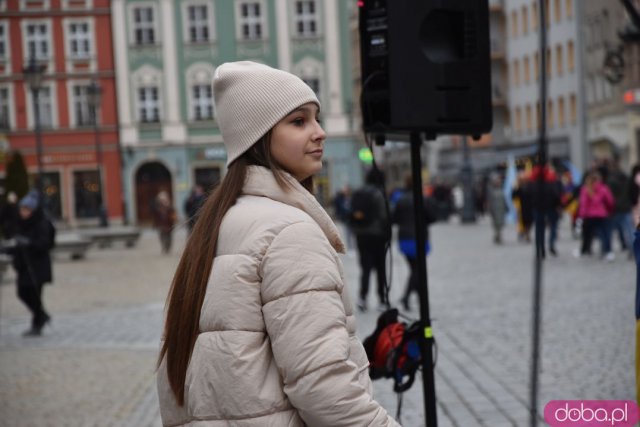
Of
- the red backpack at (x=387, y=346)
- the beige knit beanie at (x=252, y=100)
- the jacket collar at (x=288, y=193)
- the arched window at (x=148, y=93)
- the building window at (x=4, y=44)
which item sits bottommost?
the red backpack at (x=387, y=346)

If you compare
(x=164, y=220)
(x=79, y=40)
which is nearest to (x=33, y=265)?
(x=164, y=220)

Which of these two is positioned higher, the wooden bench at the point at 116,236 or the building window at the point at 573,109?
the building window at the point at 573,109

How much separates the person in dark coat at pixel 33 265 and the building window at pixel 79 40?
2249 cm

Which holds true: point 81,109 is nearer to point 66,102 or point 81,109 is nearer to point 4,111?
point 66,102

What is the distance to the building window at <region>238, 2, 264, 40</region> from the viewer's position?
160 feet

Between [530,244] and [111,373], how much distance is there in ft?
58.1

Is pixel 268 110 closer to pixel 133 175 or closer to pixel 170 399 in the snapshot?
pixel 170 399

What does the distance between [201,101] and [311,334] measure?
4896 centimetres

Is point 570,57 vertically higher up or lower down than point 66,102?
higher up

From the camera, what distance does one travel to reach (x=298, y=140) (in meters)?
3.13

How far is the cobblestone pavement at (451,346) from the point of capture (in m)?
7.88

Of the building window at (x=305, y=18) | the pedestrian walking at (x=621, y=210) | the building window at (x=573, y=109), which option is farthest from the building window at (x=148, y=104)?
the pedestrian walking at (x=621, y=210)

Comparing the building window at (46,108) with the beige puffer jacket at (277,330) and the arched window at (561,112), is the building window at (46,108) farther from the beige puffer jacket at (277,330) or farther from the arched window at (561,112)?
the beige puffer jacket at (277,330)

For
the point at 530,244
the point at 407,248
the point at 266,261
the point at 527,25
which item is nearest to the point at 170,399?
the point at 266,261
